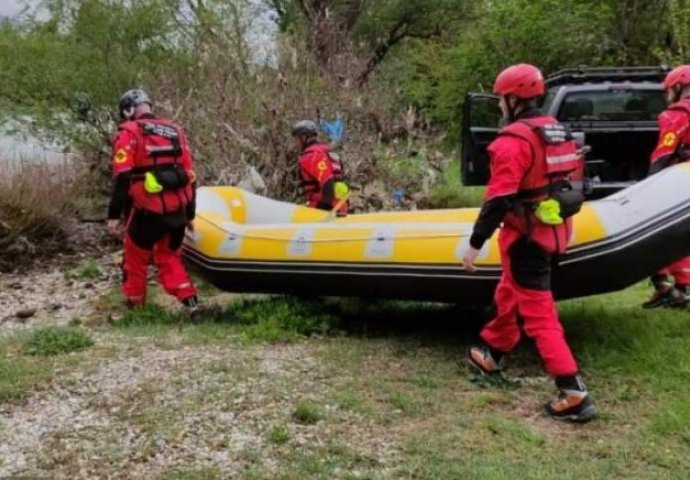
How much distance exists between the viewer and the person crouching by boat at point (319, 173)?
23.8 ft

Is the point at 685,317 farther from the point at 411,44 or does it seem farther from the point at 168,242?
the point at 411,44

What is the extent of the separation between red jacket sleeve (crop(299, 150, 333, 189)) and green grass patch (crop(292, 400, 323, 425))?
11.2 feet

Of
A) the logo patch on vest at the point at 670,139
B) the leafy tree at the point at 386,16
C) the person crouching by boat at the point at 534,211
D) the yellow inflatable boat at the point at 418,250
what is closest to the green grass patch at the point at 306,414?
the person crouching by boat at the point at 534,211

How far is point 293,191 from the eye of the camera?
9.05 meters

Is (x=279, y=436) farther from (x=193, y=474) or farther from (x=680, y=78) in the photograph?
(x=680, y=78)

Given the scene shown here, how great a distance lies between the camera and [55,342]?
5121mm

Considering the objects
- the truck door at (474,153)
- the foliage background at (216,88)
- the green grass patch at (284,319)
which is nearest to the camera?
the green grass patch at (284,319)

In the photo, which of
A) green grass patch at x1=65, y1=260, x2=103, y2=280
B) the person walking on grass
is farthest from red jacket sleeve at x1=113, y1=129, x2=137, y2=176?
green grass patch at x1=65, y1=260, x2=103, y2=280

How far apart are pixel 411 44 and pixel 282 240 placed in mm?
18587

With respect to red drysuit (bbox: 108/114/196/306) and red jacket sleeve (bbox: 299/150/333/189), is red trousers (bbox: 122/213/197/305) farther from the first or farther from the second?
red jacket sleeve (bbox: 299/150/333/189)

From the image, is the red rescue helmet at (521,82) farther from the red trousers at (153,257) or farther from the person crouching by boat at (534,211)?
the red trousers at (153,257)

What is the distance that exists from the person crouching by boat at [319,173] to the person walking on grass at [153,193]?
1352mm

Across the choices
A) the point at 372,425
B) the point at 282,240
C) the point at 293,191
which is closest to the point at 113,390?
the point at 372,425

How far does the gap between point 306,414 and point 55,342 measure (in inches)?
75.5
